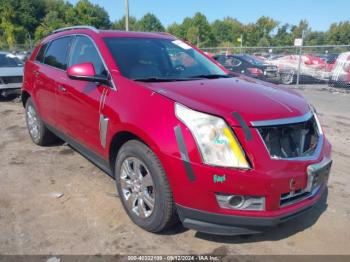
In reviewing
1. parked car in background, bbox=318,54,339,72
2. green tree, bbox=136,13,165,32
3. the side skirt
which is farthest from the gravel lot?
green tree, bbox=136,13,165,32

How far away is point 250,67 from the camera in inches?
598

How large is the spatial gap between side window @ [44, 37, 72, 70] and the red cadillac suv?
71 cm

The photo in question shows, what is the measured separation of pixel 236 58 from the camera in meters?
15.7

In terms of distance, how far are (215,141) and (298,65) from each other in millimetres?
13781

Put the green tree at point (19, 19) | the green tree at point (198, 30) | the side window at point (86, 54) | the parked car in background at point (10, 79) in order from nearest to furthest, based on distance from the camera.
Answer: the side window at point (86, 54), the parked car in background at point (10, 79), the green tree at point (19, 19), the green tree at point (198, 30)

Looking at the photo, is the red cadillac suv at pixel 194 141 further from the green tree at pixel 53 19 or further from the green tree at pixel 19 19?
the green tree at pixel 53 19

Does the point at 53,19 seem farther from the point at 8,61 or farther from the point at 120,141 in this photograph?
the point at 120,141

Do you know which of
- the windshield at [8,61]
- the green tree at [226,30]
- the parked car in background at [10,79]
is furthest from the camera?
the green tree at [226,30]

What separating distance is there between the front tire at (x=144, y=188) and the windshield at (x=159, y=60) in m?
0.79

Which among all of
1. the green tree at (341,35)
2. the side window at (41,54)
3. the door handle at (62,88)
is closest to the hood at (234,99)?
the door handle at (62,88)

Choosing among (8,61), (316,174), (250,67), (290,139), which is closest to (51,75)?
(290,139)

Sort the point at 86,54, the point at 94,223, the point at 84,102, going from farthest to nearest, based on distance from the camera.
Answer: the point at 86,54 < the point at 84,102 < the point at 94,223

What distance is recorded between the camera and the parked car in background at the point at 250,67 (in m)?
15.2

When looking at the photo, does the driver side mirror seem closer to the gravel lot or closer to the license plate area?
the gravel lot
